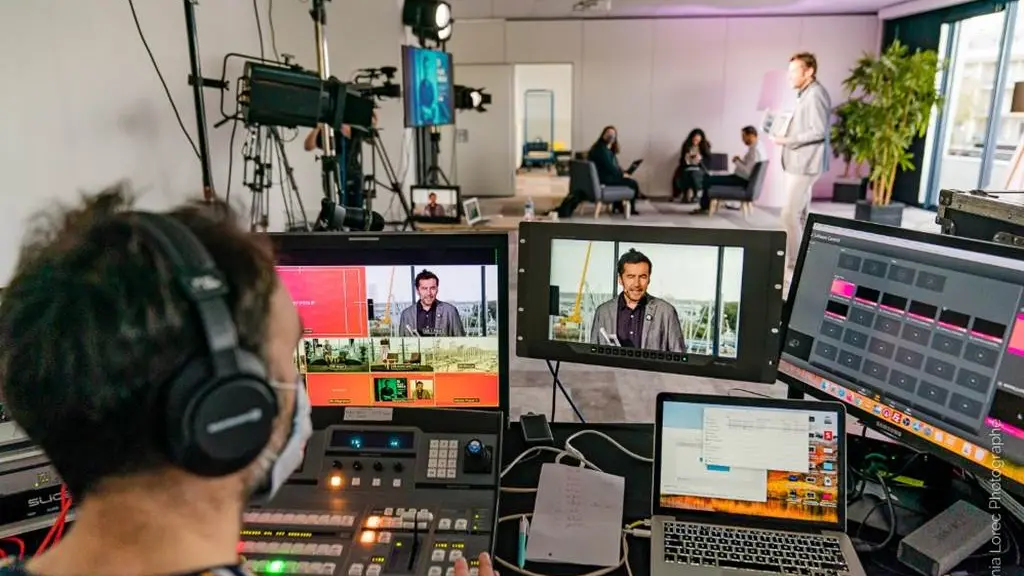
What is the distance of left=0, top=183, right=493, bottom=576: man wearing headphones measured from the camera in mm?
549

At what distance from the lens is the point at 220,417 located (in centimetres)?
57

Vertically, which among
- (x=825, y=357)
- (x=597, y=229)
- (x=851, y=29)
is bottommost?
(x=825, y=357)

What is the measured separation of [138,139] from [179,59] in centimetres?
61

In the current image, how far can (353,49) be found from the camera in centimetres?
606

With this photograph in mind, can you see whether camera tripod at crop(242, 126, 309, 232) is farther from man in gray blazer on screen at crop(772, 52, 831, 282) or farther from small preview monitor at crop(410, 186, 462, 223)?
man in gray blazer on screen at crop(772, 52, 831, 282)

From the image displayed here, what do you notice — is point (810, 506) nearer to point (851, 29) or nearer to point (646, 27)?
point (646, 27)

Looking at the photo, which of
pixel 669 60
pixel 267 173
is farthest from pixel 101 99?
pixel 669 60

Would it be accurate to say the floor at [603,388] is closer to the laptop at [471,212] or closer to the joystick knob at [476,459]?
the joystick knob at [476,459]

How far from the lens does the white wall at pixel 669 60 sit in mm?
9844

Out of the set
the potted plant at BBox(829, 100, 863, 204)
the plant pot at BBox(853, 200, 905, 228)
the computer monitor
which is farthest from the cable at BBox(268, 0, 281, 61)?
the potted plant at BBox(829, 100, 863, 204)

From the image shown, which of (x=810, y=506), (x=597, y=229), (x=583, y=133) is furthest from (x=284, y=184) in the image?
(x=583, y=133)

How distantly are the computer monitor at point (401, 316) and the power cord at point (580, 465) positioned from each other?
0.16m

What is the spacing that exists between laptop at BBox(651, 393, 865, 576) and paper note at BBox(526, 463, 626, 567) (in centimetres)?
8

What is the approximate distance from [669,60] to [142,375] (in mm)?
10468
